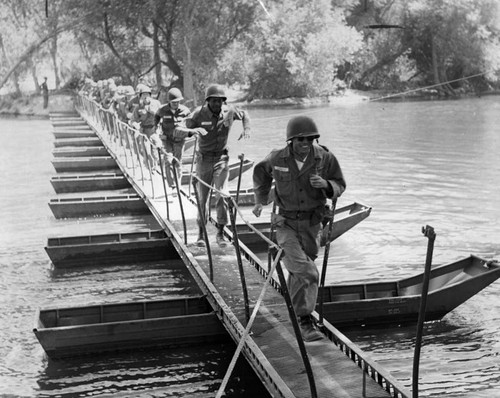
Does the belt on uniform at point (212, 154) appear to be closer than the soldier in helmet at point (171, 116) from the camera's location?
Yes

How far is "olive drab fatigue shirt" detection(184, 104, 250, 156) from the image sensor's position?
11781 mm

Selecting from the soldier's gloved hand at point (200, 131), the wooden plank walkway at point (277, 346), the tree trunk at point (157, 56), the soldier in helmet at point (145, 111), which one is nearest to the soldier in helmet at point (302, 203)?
the wooden plank walkway at point (277, 346)

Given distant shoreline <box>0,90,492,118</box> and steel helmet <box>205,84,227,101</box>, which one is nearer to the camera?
steel helmet <box>205,84,227,101</box>

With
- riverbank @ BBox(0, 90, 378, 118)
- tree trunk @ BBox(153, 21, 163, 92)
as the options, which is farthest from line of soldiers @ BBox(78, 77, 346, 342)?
riverbank @ BBox(0, 90, 378, 118)

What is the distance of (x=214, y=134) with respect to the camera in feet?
39.0

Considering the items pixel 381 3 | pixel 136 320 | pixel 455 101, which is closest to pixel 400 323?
pixel 136 320

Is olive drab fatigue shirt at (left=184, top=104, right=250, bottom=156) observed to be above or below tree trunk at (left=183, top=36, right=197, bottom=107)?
below

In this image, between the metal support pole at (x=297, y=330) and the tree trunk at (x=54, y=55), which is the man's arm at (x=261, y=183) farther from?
the tree trunk at (x=54, y=55)

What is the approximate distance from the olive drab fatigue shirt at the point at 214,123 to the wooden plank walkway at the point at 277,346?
1302 millimetres

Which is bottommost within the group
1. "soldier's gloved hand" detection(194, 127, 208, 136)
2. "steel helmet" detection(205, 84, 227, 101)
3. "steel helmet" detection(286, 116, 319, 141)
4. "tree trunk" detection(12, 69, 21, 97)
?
"soldier's gloved hand" detection(194, 127, 208, 136)

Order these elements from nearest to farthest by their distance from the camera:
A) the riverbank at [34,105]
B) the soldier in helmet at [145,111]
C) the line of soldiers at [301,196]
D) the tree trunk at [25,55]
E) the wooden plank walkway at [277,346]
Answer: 1. the wooden plank walkway at [277,346]
2. the line of soldiers at [301,196]
3. the soldier in helmet at [145,111]
4. the tree trunk at [25,55]
5. the riverbank at [34,105]

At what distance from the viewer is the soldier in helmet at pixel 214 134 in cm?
1173

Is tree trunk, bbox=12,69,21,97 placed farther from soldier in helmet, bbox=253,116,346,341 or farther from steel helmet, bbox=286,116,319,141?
steel helmet, bbox=286,116,319,141

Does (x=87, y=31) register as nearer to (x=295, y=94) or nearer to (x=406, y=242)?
(x=295, y=94)
